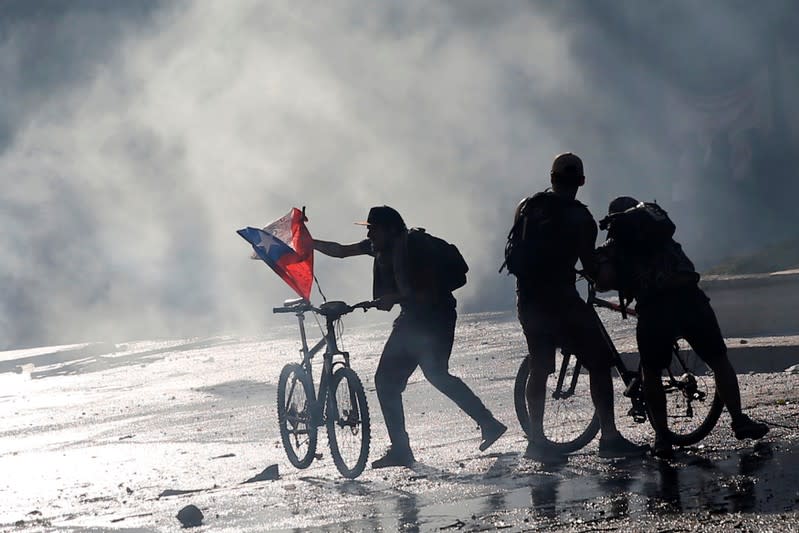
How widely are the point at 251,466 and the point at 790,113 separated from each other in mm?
38104

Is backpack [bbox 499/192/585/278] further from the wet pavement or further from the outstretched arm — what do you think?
the outstretched arm

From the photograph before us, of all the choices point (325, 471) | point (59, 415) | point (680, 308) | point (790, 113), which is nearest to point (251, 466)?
point (325, 471)

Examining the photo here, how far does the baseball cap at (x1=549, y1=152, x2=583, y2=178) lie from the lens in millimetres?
7738

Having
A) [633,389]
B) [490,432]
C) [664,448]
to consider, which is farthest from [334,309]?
[664,448]

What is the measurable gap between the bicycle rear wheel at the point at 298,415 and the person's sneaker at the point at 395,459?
1.82 feet

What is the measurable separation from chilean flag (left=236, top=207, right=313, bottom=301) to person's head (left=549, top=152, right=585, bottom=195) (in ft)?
7.88

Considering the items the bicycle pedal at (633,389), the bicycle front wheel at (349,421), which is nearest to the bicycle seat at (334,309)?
the bicycle front wheel at (349,421)

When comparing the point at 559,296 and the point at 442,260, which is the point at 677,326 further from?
the point at 442,260

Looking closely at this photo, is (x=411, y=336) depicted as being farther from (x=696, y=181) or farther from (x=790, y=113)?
(x=696, y=181)

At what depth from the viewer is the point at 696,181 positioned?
5141cm

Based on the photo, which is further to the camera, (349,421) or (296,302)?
(296,302)

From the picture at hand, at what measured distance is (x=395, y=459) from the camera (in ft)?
28.3

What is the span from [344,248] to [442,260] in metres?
0.96

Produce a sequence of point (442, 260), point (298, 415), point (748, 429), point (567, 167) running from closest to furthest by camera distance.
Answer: point (748, 429), point (567, 167), point (442, 260), point (298, 415)
